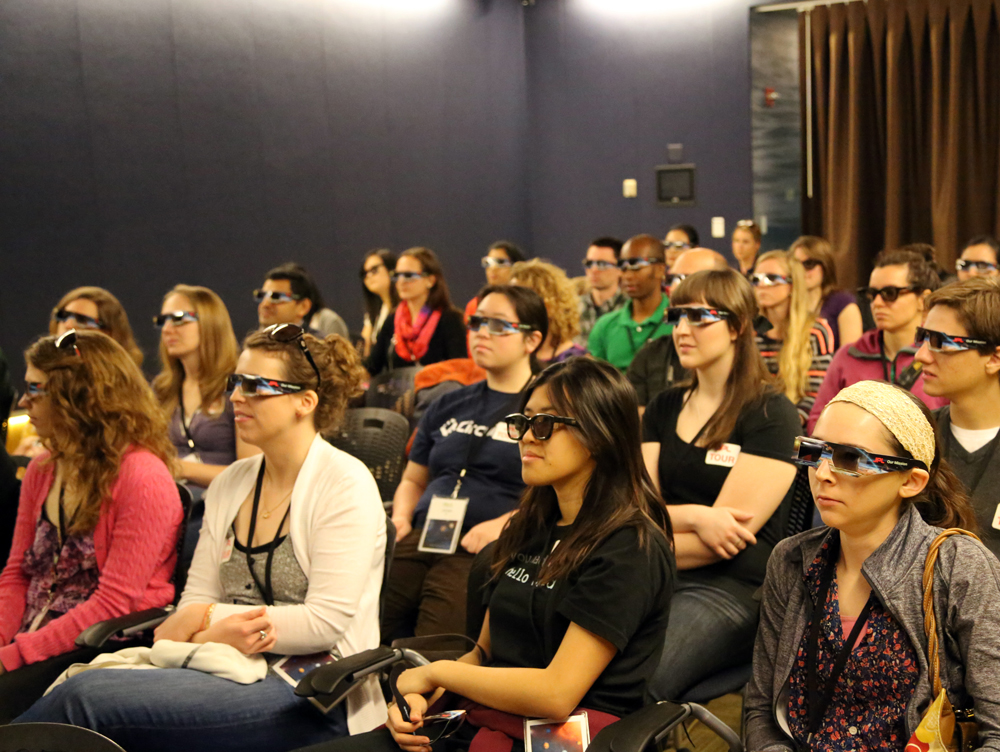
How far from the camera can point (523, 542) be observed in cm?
213

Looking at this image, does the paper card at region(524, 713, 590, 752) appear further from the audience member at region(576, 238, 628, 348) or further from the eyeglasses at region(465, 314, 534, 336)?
the audience member at region(576, 238, 628, 348)

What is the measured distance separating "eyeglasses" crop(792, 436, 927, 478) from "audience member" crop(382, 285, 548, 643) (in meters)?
1.53

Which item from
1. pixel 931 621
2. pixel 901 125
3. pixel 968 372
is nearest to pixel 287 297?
pixel 968 372

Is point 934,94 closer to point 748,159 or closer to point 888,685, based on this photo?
point 748,159

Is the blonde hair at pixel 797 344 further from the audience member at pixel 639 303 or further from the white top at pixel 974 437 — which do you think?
the white top at pixel 974 437

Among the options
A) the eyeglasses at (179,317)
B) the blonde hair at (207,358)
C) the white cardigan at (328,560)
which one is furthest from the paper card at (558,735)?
the eyeglasses at (179,317)

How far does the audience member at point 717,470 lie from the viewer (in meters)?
2.55

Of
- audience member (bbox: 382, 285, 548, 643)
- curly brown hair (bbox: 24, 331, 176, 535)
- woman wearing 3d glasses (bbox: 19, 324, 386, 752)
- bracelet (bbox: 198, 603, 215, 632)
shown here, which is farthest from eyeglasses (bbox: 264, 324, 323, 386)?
audience member (bbox: 382, 285, 548, 643)

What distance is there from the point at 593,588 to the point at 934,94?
24.7 ft

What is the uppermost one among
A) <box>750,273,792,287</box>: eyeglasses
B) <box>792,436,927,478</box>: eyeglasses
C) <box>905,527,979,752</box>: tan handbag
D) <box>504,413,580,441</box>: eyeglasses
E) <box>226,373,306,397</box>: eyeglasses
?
<box>750,273,792,287</box>: eyeglasses

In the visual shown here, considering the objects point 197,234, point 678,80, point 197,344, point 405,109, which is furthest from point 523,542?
point 678,80

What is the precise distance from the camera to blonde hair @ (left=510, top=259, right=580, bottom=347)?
4.61m

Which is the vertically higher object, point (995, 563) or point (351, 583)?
point (995, 563)

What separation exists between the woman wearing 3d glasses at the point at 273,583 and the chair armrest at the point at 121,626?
84mm
